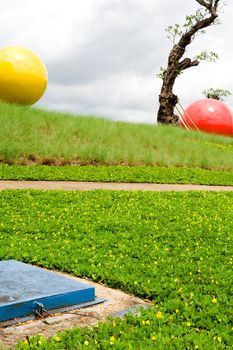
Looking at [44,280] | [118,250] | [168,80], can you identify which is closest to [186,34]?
[168,80]

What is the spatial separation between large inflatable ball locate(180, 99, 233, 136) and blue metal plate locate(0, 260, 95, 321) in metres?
31.5

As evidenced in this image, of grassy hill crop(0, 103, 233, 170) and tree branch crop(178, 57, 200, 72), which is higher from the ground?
tree branch crop(178, 57, 200, 72)

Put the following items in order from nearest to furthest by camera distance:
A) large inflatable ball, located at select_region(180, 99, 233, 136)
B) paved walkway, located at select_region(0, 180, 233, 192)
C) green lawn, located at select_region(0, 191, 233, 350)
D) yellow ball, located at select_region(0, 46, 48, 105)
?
green lawn, located at select_region(0, 191, 233, 350), paved walkway, located at select_region(0, 180, 233, 192), yellow ball, located at select_region(0, 46, 48, 105), large inflatable ball, located at select_region(180, 99, 233, 136)

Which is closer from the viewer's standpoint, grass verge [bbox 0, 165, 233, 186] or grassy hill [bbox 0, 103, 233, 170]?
grass verge [bbox 0, 165, 233, 186]

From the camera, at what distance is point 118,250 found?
8117mm

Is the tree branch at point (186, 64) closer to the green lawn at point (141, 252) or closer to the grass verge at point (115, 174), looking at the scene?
the grass verge at point (115, 174)

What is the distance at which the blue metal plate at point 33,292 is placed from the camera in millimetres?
5180

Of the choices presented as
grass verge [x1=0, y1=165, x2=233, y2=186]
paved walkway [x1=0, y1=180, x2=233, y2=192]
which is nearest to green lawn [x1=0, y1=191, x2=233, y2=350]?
paved walkway [x1=0, y1=180, x2=233, y2=192]

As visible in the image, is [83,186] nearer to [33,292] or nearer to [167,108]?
[33,292]

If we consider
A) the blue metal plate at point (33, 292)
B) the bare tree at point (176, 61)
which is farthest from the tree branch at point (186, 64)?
the blue metal plate at point (33, 292)

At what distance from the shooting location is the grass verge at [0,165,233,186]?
1598cm

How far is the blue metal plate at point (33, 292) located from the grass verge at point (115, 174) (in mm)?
9459

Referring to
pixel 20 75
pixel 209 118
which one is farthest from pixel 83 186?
pixel 209 118

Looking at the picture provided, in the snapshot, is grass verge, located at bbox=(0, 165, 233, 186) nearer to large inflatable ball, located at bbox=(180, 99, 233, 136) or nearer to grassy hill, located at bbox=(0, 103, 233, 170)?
grassy hill, located at bbox=(0, 103, 233, 170)
